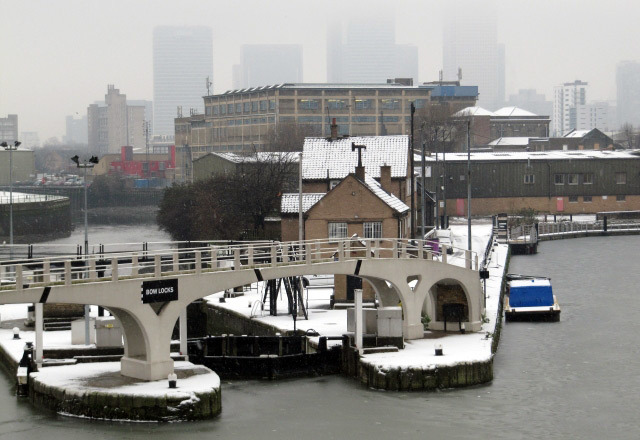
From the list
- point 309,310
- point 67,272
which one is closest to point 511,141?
point 309,310

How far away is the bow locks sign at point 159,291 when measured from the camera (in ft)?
117

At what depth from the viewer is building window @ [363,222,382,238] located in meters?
65.1

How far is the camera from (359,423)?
3522 centimetres

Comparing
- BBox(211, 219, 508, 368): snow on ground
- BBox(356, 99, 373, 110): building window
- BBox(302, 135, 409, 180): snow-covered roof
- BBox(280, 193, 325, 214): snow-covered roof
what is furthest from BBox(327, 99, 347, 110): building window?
BBox(280, 193, 325, 214): snow-covered roof

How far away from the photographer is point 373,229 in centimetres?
6525

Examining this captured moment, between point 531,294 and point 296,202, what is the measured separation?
17.3 meters

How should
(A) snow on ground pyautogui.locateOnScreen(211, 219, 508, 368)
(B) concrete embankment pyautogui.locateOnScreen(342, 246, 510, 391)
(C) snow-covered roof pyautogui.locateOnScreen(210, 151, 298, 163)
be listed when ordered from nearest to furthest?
(B) concrete embankment pyautogui.locateOnScreen(342, 246, 510, 391) → (A) snow on ground pyautogui.locateOnScreen(211, 219, 508, 368) → (C) snow-covered roof pyautogui.locateOnScreen(210, 151, 298, 163)

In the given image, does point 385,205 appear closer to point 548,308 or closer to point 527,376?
point 548,308

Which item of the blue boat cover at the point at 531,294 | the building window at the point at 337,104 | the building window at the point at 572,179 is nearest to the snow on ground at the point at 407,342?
the blue boat cover at the point at 531,294

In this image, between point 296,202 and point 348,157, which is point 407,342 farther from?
point 348,157

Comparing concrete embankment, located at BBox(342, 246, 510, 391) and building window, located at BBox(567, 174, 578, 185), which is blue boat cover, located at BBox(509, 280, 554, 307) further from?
building window, located at BBox(567, 174, 578, 185)

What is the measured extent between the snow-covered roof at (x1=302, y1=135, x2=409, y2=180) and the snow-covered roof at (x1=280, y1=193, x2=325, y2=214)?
6.35 meters

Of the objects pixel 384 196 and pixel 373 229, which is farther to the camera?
pixel 384 196

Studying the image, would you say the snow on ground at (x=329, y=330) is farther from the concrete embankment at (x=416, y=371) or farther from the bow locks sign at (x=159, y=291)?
the bow locks sign at (x=159, y=291)
